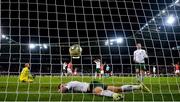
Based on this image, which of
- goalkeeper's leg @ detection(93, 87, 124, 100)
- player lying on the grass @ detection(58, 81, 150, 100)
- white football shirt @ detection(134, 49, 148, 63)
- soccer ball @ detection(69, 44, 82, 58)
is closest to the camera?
goalkeeper's leg @ detection(93, 87, 124, 100)

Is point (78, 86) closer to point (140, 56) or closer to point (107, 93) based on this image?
point (107, 93)

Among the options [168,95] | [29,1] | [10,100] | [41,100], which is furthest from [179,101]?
[29,1]

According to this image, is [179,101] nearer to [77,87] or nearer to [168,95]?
[168,95]

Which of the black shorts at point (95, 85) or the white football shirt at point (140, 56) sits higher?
the white football shirt at point (140, 56)

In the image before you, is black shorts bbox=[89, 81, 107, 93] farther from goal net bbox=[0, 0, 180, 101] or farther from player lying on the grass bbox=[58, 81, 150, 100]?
goal net bbox=[0, 0, 180, 101]

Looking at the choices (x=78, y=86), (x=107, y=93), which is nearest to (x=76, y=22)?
(x=78, y=86)

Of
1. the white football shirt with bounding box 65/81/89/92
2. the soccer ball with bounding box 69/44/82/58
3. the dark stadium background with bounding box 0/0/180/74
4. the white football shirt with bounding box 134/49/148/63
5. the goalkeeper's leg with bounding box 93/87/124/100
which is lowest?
the goalkeeper's leg with bounding box 93/87/124/100

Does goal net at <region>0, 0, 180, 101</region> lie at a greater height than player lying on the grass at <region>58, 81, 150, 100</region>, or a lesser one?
greater

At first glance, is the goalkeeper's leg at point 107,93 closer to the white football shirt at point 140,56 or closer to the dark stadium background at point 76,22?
the dark stadium background at point 76,22

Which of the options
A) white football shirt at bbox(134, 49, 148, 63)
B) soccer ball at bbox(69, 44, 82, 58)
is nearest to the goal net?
white football shirt at bbox(134, 49, 148, 63)

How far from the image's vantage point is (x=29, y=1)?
14016mm

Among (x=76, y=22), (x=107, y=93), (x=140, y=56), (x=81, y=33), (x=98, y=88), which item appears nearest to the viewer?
(x=107, y=93)

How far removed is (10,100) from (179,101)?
198 inches

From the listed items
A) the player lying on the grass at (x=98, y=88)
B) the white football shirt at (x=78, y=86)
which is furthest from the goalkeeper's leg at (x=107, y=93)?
the white football shirt at (x=78, y=86)
